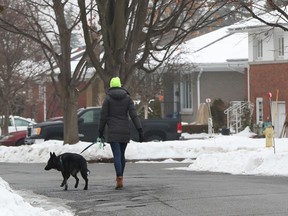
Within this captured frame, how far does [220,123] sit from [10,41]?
1341 cm

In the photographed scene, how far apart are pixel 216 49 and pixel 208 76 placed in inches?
88.5

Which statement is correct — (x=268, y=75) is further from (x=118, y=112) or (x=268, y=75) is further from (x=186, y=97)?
(x=118, y=112)

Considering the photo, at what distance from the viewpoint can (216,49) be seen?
46.1 metres

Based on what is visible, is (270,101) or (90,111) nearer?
(90,111)

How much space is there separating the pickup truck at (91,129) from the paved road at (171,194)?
10.1 meters

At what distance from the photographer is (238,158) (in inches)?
693

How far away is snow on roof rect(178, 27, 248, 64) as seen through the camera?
43406mm

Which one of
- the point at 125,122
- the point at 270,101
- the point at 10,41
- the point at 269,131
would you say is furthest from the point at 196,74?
the point at 125,122

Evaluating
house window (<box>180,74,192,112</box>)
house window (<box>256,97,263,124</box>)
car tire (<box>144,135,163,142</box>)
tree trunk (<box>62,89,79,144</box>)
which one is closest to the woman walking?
A: tree trunk (<box>62,89,79,144</box>)

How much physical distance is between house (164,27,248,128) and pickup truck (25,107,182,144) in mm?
14018

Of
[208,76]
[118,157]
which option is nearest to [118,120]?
[118,157]

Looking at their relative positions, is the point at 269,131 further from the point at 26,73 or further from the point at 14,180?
the point at 26,73

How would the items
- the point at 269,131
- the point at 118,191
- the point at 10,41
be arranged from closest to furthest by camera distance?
the point at 118,191 < the point at 269,131 < the point at 10,41

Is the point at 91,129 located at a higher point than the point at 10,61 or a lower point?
Result: lower
